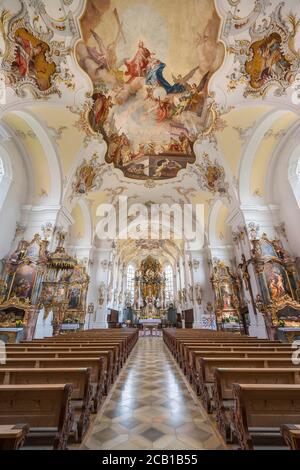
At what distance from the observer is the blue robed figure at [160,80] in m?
8.20

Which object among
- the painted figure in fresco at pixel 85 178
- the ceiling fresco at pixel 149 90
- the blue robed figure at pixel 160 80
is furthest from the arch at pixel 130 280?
the blue robed figure at pixel 160 80

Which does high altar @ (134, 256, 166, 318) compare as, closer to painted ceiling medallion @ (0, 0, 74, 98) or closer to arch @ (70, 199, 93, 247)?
arch @ (70, 199, 93, 247)

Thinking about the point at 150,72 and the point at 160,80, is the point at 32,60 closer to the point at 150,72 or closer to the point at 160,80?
the point at 150,72

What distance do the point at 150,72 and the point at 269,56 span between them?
426cm

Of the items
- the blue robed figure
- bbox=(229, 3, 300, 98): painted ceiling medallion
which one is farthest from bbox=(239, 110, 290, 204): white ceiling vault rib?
the blue robed figure

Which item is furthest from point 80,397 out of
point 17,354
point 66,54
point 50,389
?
point 66,54

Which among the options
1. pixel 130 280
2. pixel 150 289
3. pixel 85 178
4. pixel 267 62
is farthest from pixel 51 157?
pixel 130 280

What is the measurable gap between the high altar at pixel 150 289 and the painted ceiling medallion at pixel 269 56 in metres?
23.2

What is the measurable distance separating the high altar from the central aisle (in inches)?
898

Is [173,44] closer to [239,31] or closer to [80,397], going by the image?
[239,31]

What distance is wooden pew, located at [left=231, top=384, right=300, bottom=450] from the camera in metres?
1.84

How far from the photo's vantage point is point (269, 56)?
6801 millimetres

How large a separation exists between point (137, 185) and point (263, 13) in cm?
968

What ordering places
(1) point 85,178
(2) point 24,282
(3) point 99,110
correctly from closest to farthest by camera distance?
(2) point 24,282 < (3) point 99,110 < (1) point 85,178
